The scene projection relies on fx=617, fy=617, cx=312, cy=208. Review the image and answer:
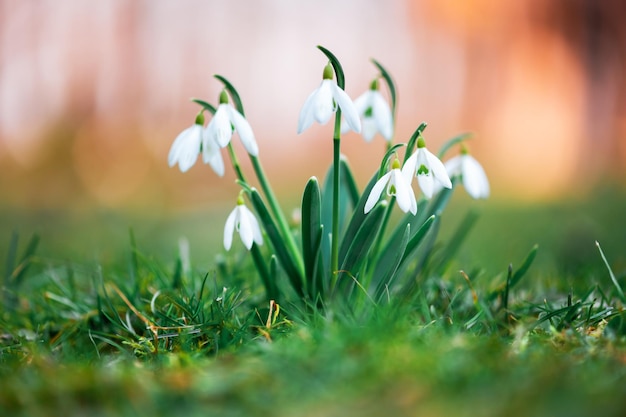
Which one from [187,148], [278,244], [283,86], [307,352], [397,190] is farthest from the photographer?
[283,86]

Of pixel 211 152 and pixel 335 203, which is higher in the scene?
pixel 211 152

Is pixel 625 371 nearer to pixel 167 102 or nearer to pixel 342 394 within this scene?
pixel 342 394

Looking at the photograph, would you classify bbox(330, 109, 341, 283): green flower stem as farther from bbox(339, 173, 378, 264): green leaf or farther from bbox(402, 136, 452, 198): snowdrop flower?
bbox(402, 136, 452, 198): snowdrop flower

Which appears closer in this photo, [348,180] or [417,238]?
[417,238]

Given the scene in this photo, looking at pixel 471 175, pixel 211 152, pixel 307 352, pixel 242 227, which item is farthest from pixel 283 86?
pixel 307 352

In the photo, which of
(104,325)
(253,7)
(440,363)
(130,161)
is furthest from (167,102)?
(440,363)

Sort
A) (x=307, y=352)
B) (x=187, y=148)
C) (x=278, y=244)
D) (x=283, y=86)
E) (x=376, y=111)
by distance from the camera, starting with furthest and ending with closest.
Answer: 1. (x=283, y=86)
2. (x=376, y=111)
3. (x=278, y=244)
4. (x=187, y=148)
5. (x=307, y=352)

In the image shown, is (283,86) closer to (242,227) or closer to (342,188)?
(342,188)
